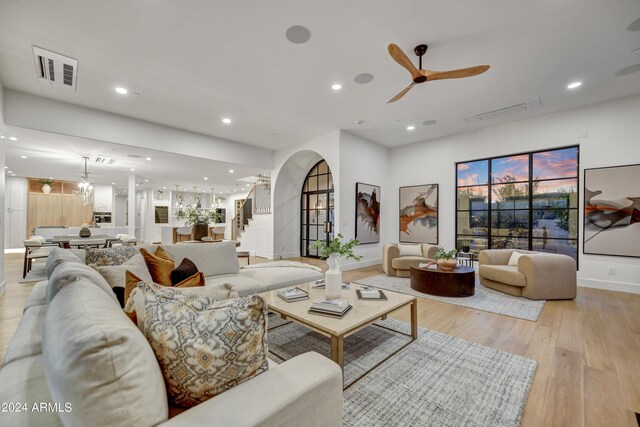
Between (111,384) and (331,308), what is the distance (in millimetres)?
1567

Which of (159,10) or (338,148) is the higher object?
(159,10)

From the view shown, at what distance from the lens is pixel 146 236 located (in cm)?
1130

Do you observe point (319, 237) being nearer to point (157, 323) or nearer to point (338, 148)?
point (338, 148)

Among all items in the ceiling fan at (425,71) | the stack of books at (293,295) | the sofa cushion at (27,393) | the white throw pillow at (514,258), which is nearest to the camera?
the sofa cushion at (27,393)

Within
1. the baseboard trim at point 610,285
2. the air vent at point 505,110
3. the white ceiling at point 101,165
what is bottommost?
the baseboard trim at point 610,285

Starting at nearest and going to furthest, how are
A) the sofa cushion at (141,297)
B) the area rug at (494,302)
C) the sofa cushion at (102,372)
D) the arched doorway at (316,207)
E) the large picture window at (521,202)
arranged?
the sofa cushion at (102,372) → the sofa cushion at (141,297) → the area rug at (494,302) → the large picture window at (521,202) → the arched doorway at (316,207)

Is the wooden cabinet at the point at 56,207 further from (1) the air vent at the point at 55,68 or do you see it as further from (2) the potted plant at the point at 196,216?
(1) the air vent at the point at 55,68

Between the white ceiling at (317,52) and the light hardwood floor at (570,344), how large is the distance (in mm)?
3081

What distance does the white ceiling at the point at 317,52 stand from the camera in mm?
2475

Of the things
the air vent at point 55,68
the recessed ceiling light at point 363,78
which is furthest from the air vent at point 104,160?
the recessed ceiling light at point 363,78

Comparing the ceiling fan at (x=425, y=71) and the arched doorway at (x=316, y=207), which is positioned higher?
the ceiling fan at (x=425, y=71)

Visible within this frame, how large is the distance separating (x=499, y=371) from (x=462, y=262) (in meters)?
4.08

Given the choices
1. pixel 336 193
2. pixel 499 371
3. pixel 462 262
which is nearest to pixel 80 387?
pixel 499 371

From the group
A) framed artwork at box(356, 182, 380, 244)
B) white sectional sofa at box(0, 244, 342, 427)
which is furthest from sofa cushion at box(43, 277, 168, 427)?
framed artwork at box(356, 182, 380, 244)
